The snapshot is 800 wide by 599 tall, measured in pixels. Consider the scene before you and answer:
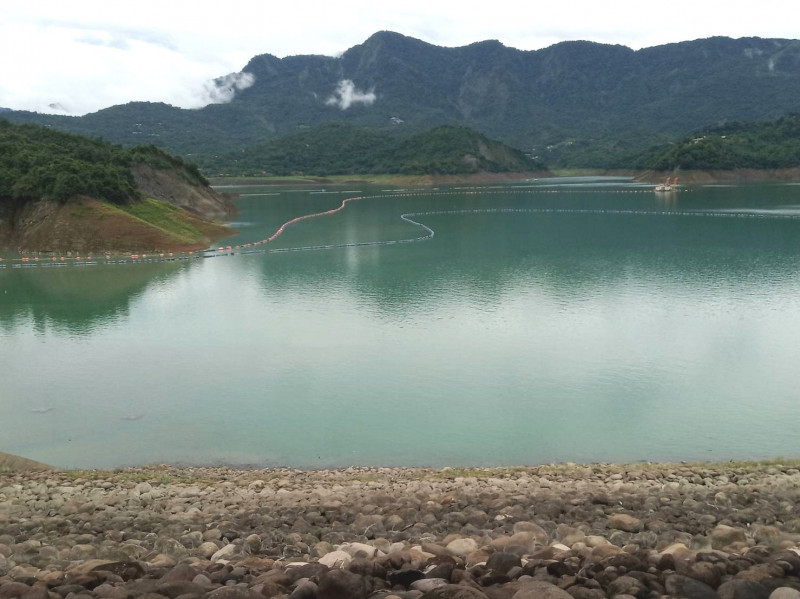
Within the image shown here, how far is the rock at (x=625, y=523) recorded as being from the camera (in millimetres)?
10915

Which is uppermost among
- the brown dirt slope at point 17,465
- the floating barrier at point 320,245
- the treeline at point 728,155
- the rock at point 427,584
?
the treeline at point 728,155

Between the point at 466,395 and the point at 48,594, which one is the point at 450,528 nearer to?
the point at 48,594

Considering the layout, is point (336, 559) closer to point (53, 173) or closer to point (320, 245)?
point (320, 245)

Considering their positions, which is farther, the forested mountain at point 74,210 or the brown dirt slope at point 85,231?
the forested mountain at point 74,210

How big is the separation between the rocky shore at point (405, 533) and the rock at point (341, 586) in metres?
0.02

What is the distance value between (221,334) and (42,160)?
170ft

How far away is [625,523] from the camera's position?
11055mm

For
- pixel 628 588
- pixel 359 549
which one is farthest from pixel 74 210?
pixel 628 588

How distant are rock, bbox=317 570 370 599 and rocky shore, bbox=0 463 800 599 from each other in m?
0.02

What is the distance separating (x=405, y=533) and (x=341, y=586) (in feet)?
12.7

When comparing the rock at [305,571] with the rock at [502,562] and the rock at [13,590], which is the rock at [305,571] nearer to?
the rock at [502,562]

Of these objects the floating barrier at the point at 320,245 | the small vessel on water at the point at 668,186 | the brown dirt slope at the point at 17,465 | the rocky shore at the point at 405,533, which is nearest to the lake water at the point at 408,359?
the brown dirt slope at the point at 17,465

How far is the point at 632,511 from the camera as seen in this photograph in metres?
12.0

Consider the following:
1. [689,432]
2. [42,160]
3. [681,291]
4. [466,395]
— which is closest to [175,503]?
[466,395]
